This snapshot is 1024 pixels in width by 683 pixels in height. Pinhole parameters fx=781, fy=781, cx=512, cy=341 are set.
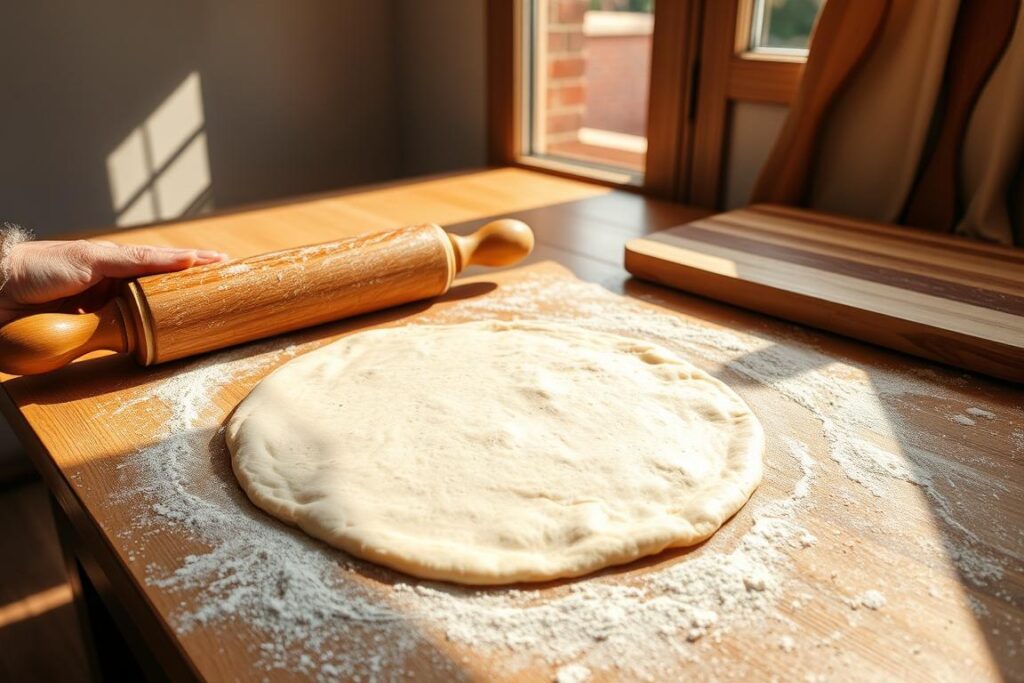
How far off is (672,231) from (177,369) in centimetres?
84

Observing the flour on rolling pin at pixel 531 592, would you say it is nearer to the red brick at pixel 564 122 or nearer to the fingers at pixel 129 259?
the fingers at pixel 129 259

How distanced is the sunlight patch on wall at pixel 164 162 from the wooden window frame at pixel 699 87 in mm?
1138

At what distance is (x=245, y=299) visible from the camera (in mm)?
1000

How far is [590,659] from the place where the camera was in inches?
22.3

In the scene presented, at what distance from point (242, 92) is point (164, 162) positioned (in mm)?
307

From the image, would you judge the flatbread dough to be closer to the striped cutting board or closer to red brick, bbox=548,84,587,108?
the striped cutting board

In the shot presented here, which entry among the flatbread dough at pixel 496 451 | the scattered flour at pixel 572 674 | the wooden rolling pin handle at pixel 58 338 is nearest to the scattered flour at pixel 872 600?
the flatbread dough at pixel 496 451

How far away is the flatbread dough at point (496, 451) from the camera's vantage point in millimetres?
667

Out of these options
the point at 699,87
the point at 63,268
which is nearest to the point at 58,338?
the point at 63,268

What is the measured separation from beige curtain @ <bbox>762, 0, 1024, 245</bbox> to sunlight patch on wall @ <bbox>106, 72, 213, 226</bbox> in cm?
159

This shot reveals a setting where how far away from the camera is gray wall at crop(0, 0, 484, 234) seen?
1.92 m

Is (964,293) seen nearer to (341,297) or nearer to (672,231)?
(672,231)

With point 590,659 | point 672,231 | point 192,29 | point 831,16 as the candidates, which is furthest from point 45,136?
point 590,659

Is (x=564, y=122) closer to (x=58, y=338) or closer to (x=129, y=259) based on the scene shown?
(x=129, y=259)
